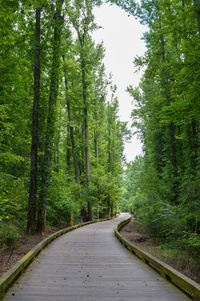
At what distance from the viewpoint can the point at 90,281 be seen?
5.16 metres

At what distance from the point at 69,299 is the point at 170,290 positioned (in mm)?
1896

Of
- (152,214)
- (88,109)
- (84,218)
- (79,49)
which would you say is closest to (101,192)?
(84,218)

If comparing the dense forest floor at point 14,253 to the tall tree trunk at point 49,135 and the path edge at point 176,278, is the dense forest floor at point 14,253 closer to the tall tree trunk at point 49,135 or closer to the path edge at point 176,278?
the tall tree trunk at point 49,135

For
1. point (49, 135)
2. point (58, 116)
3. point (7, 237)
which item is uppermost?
point (58, 116)

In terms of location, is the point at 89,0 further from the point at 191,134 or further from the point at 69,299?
the point at 69,299

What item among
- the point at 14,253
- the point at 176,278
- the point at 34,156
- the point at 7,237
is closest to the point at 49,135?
the point at 34,156

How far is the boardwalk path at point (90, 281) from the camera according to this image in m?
4.25

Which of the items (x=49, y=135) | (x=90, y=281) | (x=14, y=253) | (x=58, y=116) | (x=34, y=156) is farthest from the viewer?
(x=58, y=116)

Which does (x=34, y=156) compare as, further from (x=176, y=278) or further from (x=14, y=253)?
(x=176, y=278)

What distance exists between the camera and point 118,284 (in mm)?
4961

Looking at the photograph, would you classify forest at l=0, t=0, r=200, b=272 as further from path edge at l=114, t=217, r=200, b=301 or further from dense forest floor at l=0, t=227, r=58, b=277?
path edge at l=114, t=217, r=200, b=301

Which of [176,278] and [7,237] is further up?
[7,237]

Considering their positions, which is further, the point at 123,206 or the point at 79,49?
the point at 123,206

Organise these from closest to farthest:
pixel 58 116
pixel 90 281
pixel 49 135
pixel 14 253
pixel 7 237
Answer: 1. pixel 90 281
2. pixel 14 253
3. pixel 7 237
4. pixel 49 135
5. pixel 58 116
